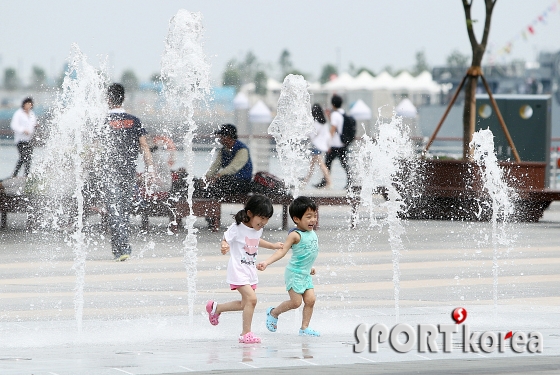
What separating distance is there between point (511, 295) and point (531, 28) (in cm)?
2362

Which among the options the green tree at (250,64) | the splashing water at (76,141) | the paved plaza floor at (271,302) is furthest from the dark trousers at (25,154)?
the green tree at (250,64)

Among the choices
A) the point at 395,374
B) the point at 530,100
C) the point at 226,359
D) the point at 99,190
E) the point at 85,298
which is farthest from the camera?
the point at 530,100

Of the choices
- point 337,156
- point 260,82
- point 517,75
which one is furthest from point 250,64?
point 337,156

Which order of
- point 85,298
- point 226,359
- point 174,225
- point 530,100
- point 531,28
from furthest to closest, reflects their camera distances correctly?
point 531,28, point 530,100, point 174,225, point 85,298, point 226,359

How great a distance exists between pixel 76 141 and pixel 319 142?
9.58m

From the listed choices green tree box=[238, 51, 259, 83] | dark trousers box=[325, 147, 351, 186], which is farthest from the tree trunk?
green tree box=[238, 51, 259, 83]

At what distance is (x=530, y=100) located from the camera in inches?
730

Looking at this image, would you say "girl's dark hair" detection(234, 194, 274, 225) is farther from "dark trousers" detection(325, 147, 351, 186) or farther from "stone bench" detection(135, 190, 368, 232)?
"dark trousers" detection(325, 147, 351, 186)

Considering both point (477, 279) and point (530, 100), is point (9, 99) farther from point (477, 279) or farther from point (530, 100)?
point (477, 279)

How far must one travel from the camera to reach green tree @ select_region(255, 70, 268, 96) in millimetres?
114950

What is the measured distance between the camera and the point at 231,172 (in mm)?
13039

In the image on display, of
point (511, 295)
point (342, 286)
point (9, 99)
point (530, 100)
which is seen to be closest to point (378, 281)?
point (342, 286)

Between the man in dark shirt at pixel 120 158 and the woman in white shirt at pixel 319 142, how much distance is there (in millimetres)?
7615

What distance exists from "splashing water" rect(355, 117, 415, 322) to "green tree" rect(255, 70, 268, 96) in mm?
96772
